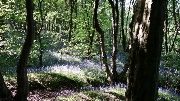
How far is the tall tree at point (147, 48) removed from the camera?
12.1ft

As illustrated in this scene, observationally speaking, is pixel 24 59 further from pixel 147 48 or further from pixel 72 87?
pixel 72 87

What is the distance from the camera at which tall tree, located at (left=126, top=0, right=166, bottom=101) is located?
12.1 ft

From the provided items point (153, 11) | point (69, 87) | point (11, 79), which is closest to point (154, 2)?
point (153, 11)

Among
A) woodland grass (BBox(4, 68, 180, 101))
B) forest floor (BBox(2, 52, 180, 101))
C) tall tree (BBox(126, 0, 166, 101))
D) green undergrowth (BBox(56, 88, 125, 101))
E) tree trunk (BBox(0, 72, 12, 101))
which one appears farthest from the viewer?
forest floor (BBox(2, 52, 180, 101))

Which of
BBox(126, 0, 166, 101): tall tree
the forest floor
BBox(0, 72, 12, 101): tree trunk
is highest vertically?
BBox(126, 0, 166, 101): tall tree

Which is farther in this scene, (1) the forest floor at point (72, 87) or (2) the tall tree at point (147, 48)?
(1) the forest floor at point (72, 87)

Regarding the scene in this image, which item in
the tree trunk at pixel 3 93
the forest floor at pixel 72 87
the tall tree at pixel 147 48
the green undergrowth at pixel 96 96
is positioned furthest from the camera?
the forest floor at pixel 72 87

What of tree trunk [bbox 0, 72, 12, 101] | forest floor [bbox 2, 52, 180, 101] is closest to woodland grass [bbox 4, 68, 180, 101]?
forest floor [bbox 2, 52, 180, 101]

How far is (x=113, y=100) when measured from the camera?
10227 mm

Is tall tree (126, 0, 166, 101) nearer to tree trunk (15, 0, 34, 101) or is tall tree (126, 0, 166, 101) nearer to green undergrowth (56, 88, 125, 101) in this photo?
tree trunk (15, 0, 34, 101)

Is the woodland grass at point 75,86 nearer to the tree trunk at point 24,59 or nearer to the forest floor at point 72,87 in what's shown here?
the forest floor at point 72,87

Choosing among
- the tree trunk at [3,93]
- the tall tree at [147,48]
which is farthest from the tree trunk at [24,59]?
the tall tree at [147,48]

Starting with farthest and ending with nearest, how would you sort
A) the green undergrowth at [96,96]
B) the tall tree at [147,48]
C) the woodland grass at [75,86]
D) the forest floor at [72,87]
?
the forest floor at [72,87] < the woodland grass at [75,86] < the green undergrowth at [96,96] < the tall tree at [147,48]

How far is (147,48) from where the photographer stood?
3.74 meters
